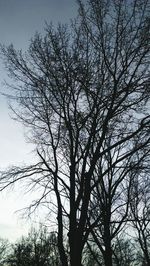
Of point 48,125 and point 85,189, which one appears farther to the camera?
point 48,125

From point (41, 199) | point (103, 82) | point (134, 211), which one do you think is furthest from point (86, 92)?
point (134, 211)

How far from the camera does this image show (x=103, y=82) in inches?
389

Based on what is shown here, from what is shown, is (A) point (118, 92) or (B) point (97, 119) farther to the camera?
(B) point (97, 119)

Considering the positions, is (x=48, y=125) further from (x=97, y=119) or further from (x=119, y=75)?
(x=119, y=75)

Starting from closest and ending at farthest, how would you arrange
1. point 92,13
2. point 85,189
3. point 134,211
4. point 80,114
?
point 85,189 → point 92,13 → point 80,114 → point 134,211

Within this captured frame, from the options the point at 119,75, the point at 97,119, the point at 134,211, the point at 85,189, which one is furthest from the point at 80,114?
the point at 134,211

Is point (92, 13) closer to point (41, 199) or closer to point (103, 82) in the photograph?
point (103, 82)

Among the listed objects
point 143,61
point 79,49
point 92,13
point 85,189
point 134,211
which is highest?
point 92,13

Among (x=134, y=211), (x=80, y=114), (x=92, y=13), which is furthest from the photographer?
(x=134, y=211)

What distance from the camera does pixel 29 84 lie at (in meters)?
10.8

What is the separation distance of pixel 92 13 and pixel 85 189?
6.06 metres

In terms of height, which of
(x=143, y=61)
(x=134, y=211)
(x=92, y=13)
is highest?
(x=92, y=13)

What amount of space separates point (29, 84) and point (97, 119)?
296cm

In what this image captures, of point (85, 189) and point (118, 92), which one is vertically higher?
point (118, 92)
